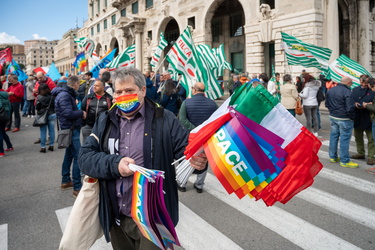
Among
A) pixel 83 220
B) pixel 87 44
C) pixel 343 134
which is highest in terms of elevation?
pixel 87 44

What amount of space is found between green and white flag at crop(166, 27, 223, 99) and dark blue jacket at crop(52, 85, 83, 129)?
317 centimetres

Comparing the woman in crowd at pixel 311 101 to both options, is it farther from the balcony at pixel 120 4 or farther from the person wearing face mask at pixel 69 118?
the balcony at pixel 120 4

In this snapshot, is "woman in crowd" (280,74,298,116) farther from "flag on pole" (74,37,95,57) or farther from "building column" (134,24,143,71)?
"building column" (134,24,143,71)

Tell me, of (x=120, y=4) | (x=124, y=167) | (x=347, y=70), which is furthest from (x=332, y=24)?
(x=120, y=4)

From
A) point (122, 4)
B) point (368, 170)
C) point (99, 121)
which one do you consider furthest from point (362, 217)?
point (122, 4)

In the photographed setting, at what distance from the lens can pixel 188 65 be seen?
26.2 ft

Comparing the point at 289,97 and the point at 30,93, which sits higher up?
the point at 30,93

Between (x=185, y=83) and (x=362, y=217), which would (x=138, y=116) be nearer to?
(x=362, y=217)

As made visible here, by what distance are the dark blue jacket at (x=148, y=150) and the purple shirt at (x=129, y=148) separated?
4cm

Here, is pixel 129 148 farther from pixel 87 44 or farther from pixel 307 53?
pixel 87 44

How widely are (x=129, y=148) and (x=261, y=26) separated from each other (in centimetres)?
1798

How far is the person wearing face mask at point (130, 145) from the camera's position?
7.20 ft

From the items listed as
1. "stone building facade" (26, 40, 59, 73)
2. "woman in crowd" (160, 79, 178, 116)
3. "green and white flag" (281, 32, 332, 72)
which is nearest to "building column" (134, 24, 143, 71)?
"green and white flag" (281, 32, 332, 72)

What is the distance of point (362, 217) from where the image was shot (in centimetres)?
412
